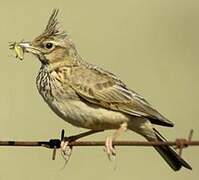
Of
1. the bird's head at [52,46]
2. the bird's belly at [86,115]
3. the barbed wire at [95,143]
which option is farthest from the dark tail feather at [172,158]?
the bird's head at [52,46]

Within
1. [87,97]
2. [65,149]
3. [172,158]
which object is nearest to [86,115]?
[87,97]

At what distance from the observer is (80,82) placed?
9477mm

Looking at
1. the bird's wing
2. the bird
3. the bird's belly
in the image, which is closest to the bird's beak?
the bird

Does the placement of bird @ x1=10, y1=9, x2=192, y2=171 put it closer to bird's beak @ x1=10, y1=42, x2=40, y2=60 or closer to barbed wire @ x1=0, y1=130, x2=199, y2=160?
bird's beak @ x1=10, y1=42, x2=40, y2=60

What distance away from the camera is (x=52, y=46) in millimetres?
9750

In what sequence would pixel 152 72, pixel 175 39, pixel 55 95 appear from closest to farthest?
pixel 55 95, pixel 152 72, pixel 175 39

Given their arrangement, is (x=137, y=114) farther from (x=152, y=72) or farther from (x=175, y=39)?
(x=175, y=39)

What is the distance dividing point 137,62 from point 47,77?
15.3 feet

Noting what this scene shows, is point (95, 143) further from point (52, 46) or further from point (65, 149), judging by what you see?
point (52, 46)

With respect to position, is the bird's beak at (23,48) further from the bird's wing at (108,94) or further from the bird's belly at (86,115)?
the bird's belly at (86,115)

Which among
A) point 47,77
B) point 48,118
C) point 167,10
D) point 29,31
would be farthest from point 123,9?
point 47,77

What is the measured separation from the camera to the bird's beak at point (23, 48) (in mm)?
9602

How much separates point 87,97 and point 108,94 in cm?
20

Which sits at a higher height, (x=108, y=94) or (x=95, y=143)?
(x=108, y=94)
